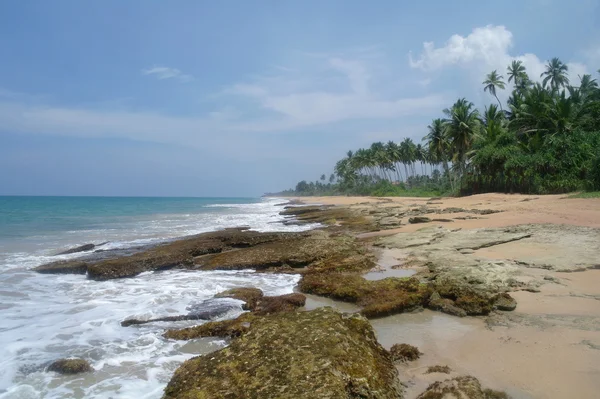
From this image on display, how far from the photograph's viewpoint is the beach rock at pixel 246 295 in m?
7.48

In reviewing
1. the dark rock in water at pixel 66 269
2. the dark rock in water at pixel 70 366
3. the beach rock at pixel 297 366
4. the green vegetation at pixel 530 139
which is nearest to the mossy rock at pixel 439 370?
the beach rock at pixel 297 366

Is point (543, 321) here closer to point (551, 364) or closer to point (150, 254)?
point (551, 364)

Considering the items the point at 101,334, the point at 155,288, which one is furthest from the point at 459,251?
the point at 101,334

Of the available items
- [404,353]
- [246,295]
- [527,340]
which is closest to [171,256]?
[246,295]

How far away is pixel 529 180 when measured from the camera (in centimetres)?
3331

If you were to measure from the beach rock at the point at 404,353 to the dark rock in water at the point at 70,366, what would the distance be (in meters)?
4.10

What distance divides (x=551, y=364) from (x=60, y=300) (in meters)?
9.61

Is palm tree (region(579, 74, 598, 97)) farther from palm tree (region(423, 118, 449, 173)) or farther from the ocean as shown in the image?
the ocean

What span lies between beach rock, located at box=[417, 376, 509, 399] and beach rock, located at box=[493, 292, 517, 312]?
271cm

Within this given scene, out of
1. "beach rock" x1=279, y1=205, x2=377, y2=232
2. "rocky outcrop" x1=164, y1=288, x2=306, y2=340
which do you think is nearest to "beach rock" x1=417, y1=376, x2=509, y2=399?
"rocky outcrop" x1=164, y1=288, x2=306, y2=340

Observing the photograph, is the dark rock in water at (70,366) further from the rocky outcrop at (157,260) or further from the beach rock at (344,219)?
the beach rock at (344,219)

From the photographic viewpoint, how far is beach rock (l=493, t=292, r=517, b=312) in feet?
20.3

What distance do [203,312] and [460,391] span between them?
15.9 ft

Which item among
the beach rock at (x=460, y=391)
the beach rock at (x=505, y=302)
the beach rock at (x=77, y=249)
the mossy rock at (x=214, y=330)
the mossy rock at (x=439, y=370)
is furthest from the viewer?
the beach rock at (x=77, y=249)
